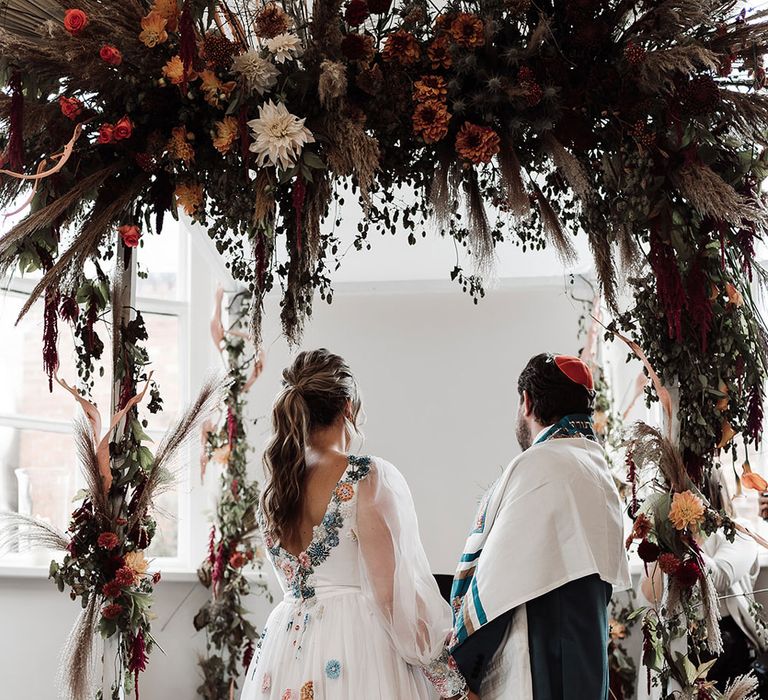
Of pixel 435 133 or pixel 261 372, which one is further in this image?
pixel 261 372

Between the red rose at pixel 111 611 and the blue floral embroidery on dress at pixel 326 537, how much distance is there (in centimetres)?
51

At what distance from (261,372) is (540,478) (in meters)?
3.28

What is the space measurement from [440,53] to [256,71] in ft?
1.80

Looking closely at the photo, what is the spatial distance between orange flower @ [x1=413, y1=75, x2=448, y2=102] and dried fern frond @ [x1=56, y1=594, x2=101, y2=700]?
1808 mm

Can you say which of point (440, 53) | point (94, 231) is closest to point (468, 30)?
point (440, 53)

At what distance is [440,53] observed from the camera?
9.55ft

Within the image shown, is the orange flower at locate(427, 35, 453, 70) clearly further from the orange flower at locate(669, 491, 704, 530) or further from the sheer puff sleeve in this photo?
the orange flower at locate(669, 491, 704, 530)

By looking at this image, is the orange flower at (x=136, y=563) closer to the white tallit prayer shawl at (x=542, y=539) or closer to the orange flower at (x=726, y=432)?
the white tallit prayer shawl at (x=542, y=539)

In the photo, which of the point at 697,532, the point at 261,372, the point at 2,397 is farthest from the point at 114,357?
the point at 261,372

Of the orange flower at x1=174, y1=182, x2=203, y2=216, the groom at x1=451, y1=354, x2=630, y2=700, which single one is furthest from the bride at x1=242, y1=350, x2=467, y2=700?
the orange flower at x1=174, y1=182, x2=203, y2=216

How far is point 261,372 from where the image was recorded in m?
6.00

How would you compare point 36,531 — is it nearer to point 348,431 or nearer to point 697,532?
point 348,431

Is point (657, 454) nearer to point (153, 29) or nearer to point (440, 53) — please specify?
point (440, 53)

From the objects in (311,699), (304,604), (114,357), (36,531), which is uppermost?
(114,357)
